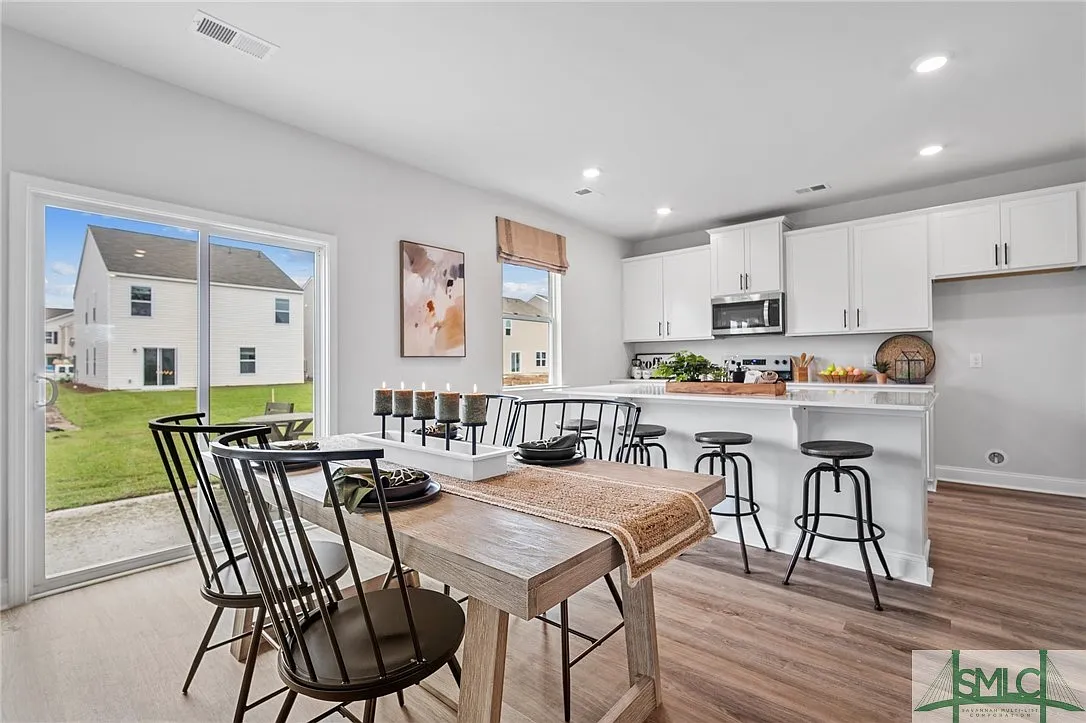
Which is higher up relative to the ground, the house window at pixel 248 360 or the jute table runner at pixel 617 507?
the house window at pixel 248 360

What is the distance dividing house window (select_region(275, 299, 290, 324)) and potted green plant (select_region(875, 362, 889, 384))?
489 cm

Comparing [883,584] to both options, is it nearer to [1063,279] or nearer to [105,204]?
[1063,279]

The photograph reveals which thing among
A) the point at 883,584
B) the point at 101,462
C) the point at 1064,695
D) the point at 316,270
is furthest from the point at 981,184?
the point at 101,462

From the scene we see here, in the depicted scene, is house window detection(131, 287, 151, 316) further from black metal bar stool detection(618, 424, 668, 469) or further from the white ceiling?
black metal bar stool detection(618, 424, 668, 469)

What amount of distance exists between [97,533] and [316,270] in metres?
1.89

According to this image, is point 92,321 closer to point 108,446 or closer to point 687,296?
point 108,446

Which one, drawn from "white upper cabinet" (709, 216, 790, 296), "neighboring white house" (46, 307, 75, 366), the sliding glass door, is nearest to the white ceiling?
the sliding glass door

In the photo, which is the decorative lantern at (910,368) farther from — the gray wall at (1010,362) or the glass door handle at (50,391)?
the glass door handle at (50,391)

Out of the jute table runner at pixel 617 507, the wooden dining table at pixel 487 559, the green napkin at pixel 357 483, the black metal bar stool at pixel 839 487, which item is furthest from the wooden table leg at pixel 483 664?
the black metal bar stool at pixel 839 487

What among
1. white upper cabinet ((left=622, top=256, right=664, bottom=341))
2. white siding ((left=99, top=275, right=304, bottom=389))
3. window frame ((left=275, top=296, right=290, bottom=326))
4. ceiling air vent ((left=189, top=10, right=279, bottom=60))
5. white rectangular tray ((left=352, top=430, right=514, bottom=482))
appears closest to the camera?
white rectangular tray ((left=352, top=430, right=514, bottom=482))

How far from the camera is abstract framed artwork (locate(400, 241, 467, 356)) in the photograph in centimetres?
399

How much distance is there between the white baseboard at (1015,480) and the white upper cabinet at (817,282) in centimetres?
158

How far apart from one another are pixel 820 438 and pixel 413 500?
2.55m

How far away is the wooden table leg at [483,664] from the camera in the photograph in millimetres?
1115
